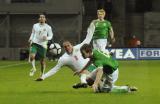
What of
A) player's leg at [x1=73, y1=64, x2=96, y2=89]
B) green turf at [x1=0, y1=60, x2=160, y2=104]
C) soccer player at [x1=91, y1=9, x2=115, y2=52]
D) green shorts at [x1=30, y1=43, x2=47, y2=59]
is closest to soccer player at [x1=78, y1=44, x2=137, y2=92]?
player's leg at [x1=73, y1=64, x2=96, y2=89]

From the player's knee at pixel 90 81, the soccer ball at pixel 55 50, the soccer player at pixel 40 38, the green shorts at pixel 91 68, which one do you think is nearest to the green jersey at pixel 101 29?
the soccer player at pixel 40 38

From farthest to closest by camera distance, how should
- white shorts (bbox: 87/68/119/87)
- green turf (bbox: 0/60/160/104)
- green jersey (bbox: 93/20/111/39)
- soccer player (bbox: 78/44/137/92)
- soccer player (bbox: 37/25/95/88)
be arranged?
1. green jersey (bbox: 93/20/111/39)
2. soccer player (bbox: 37/25/95/88)
3. white shorts (bbox: 87/68/119/87)
4. soccer player (bbox: 78/44/137/92)
5. green turf (bbox: 0/60/160/104)

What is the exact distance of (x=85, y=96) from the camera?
15.1m

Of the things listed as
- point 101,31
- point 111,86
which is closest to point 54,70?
point 111,86

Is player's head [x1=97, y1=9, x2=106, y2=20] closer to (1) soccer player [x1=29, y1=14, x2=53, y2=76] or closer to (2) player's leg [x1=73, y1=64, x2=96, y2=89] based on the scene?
(1) soccer player [x1=29, y1=14, x2=53, y2=76]

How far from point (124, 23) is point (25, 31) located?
7.72 meters

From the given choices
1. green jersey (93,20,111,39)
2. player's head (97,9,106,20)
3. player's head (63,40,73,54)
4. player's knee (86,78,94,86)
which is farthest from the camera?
green jersey (93,20,111,39)

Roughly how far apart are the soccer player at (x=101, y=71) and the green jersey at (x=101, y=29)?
7835mm

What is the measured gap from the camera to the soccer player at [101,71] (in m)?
14.9

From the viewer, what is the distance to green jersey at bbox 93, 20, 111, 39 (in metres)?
23.5

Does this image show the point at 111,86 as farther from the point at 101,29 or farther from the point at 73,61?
the point at 101,29

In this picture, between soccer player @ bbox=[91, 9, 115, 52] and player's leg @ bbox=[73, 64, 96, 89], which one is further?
soccer player @ bbox=[91, 9, 115, 52]

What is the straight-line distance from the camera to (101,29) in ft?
77.8

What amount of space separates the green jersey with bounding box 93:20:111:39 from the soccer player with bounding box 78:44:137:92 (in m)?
7.84
